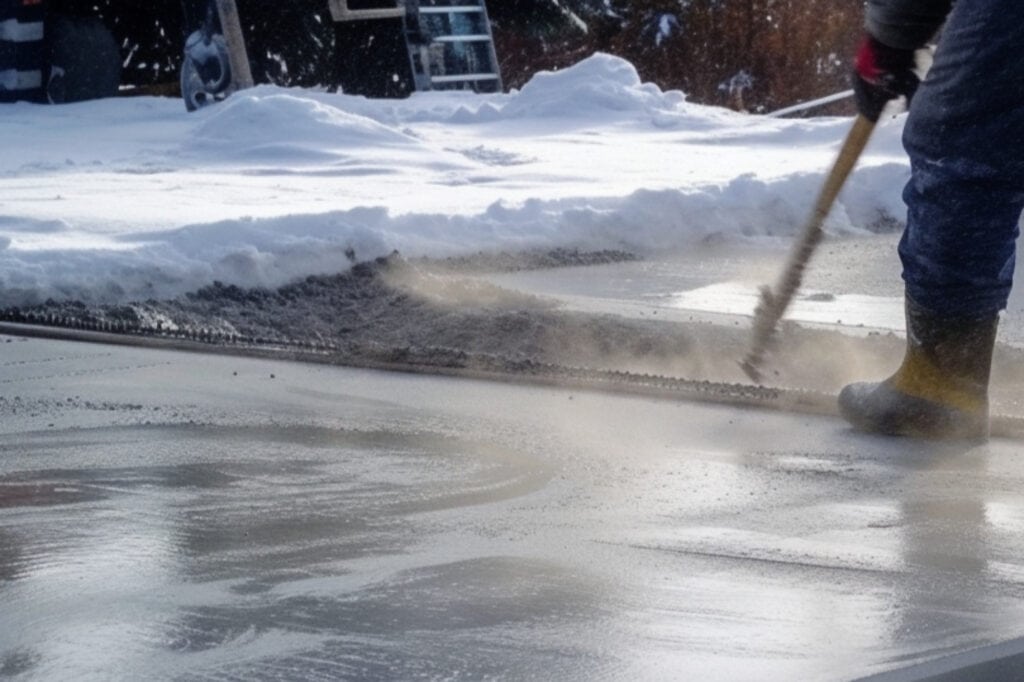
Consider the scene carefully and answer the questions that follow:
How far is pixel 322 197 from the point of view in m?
7.78

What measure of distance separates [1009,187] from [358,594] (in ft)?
5.54

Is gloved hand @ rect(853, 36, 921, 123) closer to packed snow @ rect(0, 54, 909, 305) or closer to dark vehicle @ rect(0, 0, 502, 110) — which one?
packed snow @ rect(0, 54, 909, 305)

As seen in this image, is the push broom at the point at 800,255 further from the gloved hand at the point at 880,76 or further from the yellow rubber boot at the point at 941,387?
the yellow rubber boot at the point at 941,387

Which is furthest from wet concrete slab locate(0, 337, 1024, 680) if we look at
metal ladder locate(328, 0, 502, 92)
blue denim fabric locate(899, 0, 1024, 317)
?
metal ladder locate(328, 0, 502, 92)

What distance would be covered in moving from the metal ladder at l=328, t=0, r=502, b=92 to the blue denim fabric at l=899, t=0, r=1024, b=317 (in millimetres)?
10782

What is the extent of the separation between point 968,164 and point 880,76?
45cm

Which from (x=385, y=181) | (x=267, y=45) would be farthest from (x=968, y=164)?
(x=267, y=45)

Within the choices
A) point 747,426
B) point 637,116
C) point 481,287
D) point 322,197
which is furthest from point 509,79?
point 747,426

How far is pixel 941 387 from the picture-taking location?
3.31 m

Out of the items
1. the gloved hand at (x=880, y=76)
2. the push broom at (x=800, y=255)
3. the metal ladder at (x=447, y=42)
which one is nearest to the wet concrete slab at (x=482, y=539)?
the push broom at (x=800, y=255)

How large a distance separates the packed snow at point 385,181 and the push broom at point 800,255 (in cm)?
186

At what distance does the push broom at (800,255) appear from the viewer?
365 cm

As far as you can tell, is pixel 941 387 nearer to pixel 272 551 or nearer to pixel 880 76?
pixel 880 76

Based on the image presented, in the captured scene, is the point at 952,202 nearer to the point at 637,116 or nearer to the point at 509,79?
the point at 637,116
